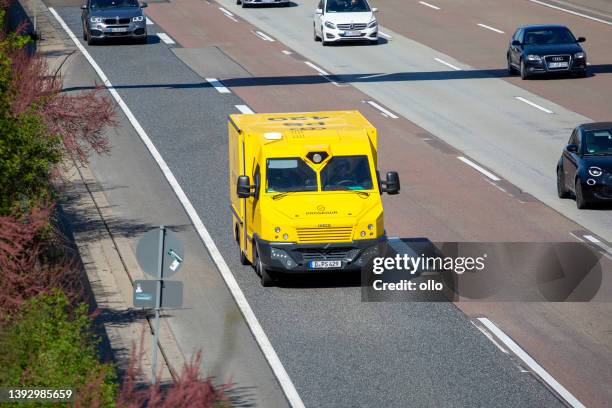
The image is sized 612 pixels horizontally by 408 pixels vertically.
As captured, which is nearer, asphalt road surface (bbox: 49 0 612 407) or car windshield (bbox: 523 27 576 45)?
asphalt road surface (bbox: 49 0 612 407)

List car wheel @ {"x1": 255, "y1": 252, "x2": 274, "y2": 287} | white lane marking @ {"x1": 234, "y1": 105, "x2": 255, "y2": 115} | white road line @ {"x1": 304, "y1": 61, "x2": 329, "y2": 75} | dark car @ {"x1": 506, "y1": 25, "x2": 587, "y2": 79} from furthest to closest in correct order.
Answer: white road line @ {"x1": 304, "y1": 61, "x2": 329, "y2": 75} < dark car @ {"x1": 506, "y1": 25, "x2": 587, "y2": 79} < white lane marking @ {"x1": 234, "y1": 105, "x2": 255, "y2": 115} < car wheel @ {"x1": 255, "y1": 252, "x2": 274, "y2": 287}

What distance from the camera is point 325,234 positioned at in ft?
65.6

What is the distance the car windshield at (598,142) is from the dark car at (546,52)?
1504 centimetres

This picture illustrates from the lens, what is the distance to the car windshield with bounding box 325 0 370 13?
49.5m

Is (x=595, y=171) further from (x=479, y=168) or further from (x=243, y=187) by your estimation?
(x=243, y=187)

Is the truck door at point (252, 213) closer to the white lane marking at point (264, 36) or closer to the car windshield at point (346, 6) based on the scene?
the car windshield at point (346, 6)

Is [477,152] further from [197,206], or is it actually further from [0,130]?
[0,130]

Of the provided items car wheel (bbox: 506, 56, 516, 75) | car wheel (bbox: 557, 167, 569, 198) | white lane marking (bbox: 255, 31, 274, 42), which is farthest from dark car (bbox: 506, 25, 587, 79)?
car wheel (bbox: 557, 167, 569, 198)

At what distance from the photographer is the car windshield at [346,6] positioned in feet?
163

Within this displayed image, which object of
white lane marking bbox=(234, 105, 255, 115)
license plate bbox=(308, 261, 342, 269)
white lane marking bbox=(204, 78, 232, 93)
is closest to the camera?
license plate bbox=(308, 261, 342, 269)

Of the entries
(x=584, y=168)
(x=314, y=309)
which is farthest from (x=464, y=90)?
(x=314, y=309)

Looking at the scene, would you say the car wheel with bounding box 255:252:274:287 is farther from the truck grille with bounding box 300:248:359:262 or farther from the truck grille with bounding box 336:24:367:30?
the truck grille with bounding box 336:24:367:30

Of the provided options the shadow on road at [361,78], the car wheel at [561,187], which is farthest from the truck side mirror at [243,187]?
the shadow on road at [361,78]

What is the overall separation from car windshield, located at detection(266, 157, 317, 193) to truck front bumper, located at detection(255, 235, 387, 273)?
982 mm
